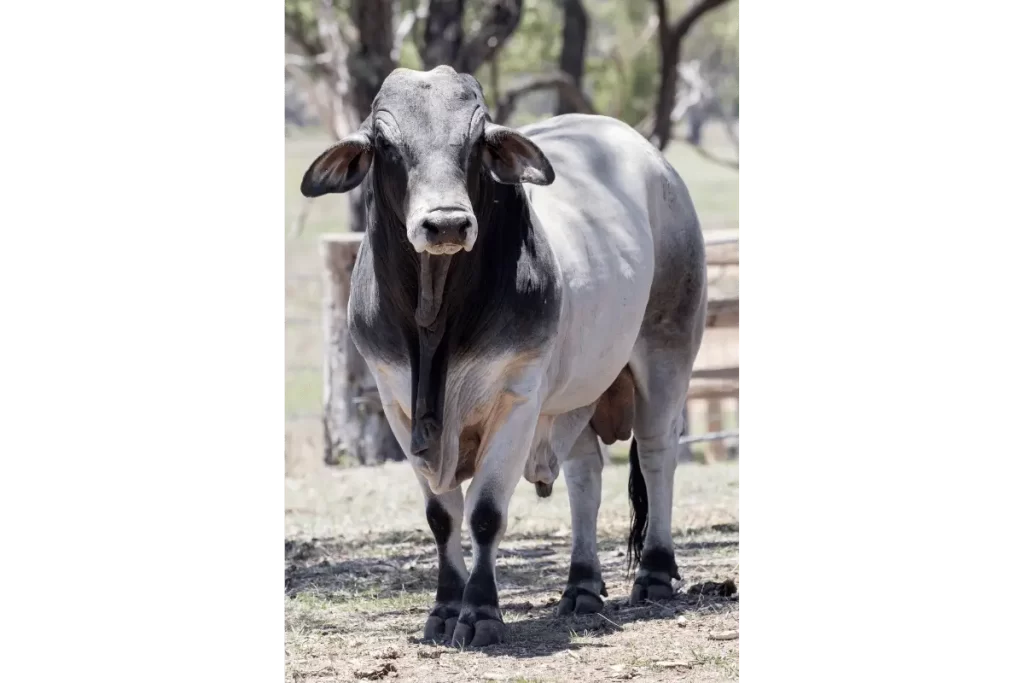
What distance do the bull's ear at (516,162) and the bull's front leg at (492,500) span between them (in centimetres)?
79

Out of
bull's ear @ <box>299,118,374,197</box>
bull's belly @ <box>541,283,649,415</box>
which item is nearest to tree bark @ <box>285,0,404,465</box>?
bull's belly @ <box>541,283,649,415</box>

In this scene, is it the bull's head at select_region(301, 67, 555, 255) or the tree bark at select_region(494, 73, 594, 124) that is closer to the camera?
the bull's head at select_region(301, 67, 555, 255)

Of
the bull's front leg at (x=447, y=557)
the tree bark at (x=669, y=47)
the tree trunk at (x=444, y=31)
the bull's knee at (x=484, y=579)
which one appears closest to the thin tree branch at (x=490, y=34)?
the tree trunk at (x=444, y=31)

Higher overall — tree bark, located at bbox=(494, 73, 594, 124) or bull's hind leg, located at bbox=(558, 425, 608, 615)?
tree bark, located at bbox=(494, 73, 594, 124)

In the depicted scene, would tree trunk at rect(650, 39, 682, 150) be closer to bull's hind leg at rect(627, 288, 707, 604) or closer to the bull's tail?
bull's hind leg at rect(627, 288, 707, 604)

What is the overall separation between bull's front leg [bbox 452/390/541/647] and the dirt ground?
0.15m

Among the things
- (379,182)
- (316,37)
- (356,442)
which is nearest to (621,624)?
(379,182)

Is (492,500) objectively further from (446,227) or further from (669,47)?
(669,47)

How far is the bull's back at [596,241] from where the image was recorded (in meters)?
6.32

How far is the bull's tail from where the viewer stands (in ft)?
24.1
